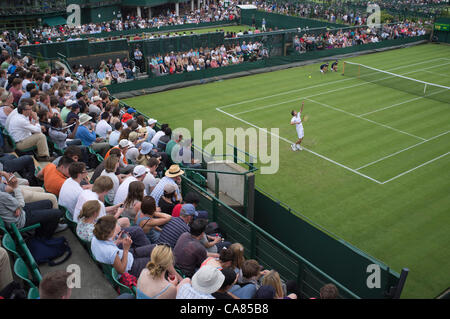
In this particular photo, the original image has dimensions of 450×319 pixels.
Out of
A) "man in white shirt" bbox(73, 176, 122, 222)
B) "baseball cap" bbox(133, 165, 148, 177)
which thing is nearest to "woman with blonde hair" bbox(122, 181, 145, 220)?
"man in white shirt" bbox(73, 176, 122, 222)

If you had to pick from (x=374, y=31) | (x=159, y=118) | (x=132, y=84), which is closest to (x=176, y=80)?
(x=132, y=84)

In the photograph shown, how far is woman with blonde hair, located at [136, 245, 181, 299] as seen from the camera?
5352mm

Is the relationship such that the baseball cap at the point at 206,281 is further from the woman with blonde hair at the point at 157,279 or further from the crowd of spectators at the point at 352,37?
the crowd of spectators at the point at 352,37

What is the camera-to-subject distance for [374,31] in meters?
39.2

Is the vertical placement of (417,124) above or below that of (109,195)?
below

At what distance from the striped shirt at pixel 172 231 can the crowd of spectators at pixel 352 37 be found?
29325mm

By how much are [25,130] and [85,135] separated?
5.45ft

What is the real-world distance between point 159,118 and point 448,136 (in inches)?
570

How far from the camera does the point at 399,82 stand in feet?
88.5

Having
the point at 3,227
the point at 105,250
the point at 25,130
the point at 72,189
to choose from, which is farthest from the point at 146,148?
the point at 105,250

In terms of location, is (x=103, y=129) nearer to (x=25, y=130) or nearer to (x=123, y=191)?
(x=25, y=130)
